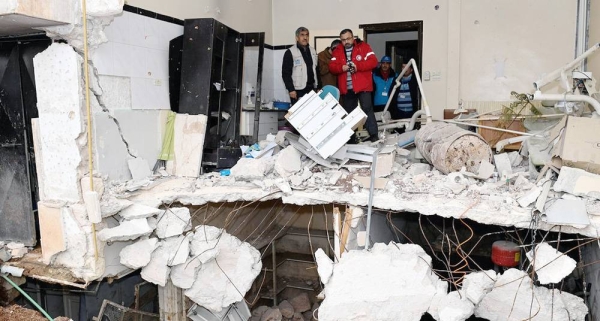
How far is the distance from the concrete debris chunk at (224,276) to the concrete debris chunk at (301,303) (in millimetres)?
2195

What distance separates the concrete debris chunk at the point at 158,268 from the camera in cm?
389

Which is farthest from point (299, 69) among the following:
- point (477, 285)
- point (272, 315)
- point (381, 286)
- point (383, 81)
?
point (477, 285)

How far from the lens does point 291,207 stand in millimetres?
6707

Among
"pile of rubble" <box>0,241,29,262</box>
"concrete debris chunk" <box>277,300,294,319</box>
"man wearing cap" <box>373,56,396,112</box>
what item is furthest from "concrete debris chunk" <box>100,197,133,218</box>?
"man wearing cap" <box>373,56,396,112</box>

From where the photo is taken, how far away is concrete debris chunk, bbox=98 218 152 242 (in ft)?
11.9

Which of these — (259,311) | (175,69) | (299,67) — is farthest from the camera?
(299,67)

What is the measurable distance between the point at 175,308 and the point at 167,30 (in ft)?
8.91

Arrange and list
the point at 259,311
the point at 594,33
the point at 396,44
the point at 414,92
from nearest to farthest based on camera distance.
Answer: the point at 259,311
the point at 594,33
the point at 414,92
the point at 396,44

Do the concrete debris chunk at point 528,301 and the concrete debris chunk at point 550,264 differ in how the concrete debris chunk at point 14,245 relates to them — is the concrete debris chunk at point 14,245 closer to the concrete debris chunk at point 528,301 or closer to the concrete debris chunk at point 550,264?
the concrete debris chunk at point 528,301

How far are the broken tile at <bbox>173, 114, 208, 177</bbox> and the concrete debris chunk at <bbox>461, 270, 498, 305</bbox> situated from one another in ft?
8.49

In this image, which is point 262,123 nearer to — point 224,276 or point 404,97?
point 404,97

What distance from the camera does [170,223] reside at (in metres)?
3.90

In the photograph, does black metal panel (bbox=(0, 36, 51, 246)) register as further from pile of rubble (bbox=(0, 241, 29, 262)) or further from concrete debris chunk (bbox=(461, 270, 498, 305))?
concrete debris chunk (bbox=(461, 270, 498, 305))

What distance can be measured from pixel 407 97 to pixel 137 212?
4720 millimetres
